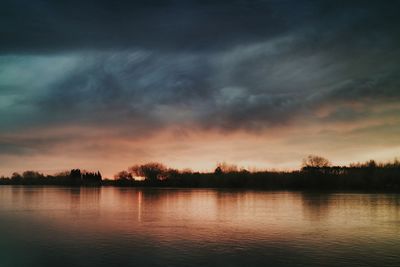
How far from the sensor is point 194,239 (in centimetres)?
2142

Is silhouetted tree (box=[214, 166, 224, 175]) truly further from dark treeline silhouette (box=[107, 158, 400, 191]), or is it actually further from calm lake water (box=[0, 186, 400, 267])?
calm lake water (box=[0, 186, 400, 267])

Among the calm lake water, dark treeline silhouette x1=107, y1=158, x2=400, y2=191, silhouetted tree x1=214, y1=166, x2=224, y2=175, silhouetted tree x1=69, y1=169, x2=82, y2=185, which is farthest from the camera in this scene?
silhouetted tree x1=69, y1=169, x2=82, y2=185

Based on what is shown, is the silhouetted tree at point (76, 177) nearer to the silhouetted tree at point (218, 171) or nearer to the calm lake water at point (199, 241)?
the silhouetted tree at point (218, 171)

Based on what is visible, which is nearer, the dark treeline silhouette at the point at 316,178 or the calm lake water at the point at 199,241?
the calm lake water at the point at 199,241

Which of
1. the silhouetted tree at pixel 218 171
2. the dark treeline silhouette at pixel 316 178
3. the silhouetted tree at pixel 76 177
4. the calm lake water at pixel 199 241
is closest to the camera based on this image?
the calm lake water at pixel 199 241

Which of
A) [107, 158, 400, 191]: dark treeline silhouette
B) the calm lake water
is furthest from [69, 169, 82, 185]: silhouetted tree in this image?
the calm lake water

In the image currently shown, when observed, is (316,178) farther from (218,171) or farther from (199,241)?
(199,241)

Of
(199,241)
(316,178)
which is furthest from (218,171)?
(199,241)

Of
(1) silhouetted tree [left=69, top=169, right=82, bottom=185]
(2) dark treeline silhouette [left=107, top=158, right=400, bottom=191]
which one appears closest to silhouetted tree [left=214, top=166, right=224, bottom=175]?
(2) dark treeline silhouette [left=107, top=158, right=400, bottom=191]

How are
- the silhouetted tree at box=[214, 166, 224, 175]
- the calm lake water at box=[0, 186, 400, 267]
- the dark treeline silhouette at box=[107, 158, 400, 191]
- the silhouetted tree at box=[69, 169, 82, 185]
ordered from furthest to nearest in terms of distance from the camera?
the silhouetted tree at box=[69, 169, 82, 185], the silhouetted tree at box=[214, 166, 224, 175], the dark treeline silhouette at box=[107, 158, 400, 191], the calm lake water at box=[0, 186, 400, 267]

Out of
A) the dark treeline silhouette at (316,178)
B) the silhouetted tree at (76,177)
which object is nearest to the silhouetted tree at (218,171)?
the dark treeline silhouette at (316,178)

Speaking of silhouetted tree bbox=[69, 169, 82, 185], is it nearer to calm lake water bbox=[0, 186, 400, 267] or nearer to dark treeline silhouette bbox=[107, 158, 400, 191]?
dark treeline silhouette bbox=[107, 158, 400, 191]

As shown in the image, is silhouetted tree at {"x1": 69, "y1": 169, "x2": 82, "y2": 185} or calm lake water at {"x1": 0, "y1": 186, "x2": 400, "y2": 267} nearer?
calm lake water at {"x1": 0, "y1": 186, "x2": 400, "y2": 267}

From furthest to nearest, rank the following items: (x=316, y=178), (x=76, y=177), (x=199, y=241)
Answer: (x=76, y=177), (x=316, y=178), (x=199, y=241)
